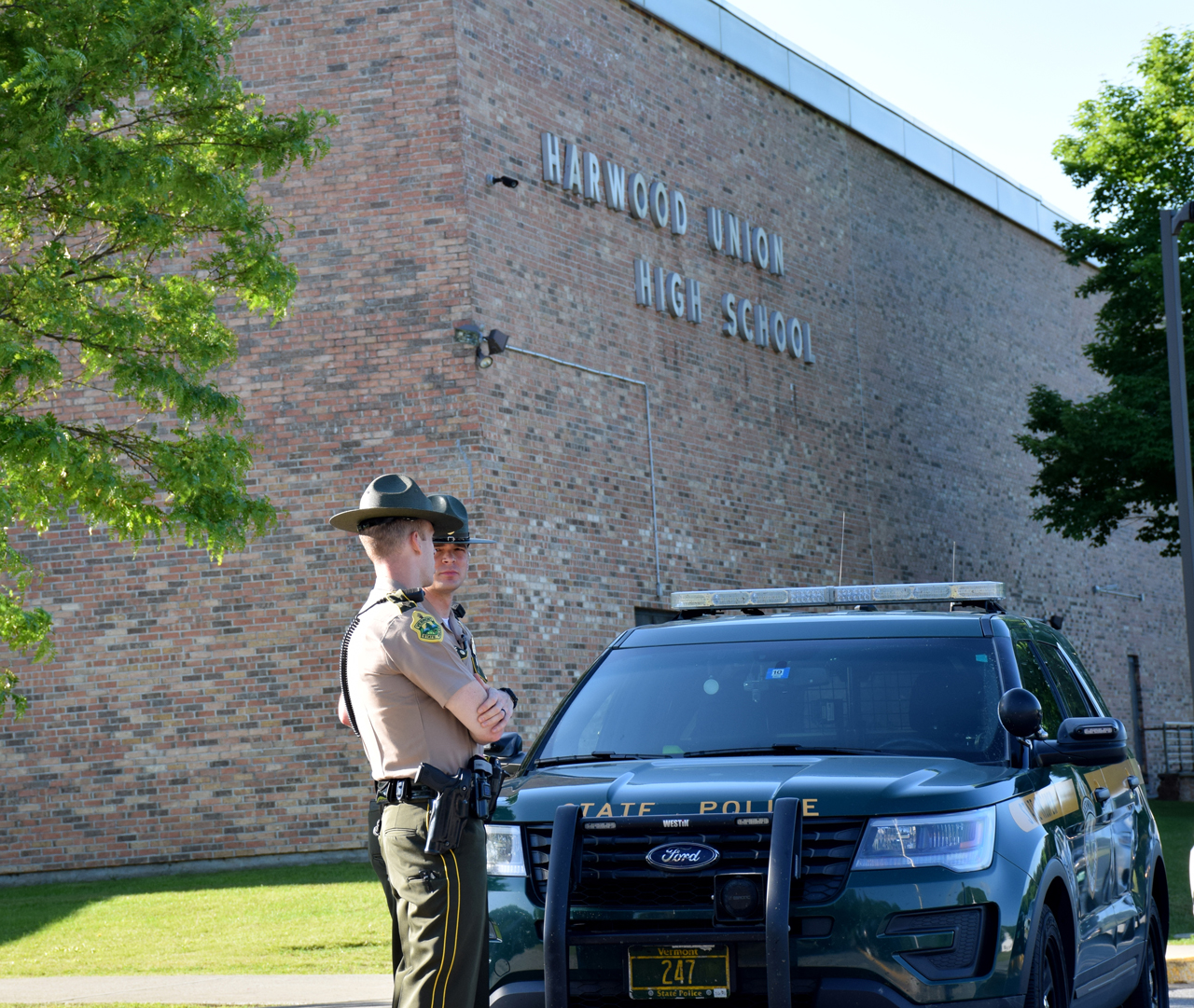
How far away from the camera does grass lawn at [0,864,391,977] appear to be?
11383mm

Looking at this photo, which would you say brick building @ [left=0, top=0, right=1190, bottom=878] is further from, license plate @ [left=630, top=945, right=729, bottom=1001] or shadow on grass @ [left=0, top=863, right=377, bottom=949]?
license plate @ [left=630, top=945, right=729, bottom=1001]

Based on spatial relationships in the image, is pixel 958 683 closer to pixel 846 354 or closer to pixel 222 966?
pixel 222 966

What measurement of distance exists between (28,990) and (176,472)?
3.45 m

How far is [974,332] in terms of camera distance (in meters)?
29.7

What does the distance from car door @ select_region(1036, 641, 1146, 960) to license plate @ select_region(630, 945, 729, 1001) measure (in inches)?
77.0

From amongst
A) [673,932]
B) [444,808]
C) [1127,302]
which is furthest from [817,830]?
[1127,302]

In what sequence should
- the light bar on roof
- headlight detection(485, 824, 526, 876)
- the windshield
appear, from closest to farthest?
1. headlight detection(485, 824, 526, 876)
2. the windshield
3. the light bar on roof

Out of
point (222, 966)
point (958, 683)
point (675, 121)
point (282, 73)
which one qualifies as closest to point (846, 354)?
point (675, 121)

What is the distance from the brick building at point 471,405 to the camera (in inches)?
661

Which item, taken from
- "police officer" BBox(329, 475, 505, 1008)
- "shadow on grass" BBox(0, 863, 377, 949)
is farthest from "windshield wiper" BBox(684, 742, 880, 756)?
"shadow on grass" BBox(0, 863, 377, 949)

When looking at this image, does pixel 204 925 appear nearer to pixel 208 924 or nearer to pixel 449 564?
pixel 208 924

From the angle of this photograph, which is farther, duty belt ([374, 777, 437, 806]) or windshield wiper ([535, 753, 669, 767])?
windshield wiper ([535, 753, 669, 767])

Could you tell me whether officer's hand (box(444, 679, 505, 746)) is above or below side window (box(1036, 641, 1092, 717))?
above

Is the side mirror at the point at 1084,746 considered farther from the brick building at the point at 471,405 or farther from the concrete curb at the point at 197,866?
the concrete curb at the point at 197,866
